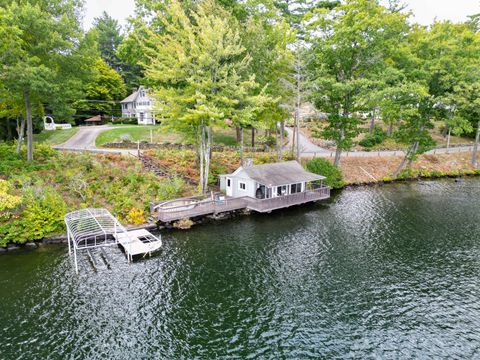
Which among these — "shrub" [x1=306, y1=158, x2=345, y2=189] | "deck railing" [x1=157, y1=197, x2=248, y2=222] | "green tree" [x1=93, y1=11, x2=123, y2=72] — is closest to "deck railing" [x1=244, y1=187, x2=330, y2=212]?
"deck railing" [x1=157, y1=197, x2=248, y2=222]

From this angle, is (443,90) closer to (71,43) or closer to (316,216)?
(316,216)

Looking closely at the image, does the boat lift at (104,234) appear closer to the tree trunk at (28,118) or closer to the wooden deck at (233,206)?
the wooden deck at (233,206)

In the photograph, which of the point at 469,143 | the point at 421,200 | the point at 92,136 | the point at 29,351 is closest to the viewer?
the point at 29,351

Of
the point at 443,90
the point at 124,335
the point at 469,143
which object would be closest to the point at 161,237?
the point at 124,335

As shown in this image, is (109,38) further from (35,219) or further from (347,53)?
(35,219)

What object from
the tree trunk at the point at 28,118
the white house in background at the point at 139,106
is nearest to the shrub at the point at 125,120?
the white house in background at the point at 139,106
